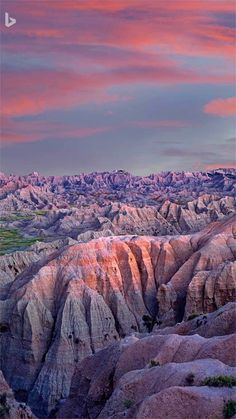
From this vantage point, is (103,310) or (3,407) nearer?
(3,407)

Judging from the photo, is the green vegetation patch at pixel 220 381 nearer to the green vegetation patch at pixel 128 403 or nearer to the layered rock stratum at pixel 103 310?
the green vegetation patch at pixel 128 403

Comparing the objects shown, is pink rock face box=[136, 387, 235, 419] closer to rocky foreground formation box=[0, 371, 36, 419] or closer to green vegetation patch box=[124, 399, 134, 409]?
green vegetation patch box=[124, 399, 134, 409]

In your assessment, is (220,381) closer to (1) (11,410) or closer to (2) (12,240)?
(1) (11,410)

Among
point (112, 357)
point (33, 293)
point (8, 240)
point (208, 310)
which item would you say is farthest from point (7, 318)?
point (8, 240)

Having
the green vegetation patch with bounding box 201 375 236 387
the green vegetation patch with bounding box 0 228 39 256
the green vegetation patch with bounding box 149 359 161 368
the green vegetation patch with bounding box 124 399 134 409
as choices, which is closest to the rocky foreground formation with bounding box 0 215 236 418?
the green vegetation patch with bounding box 149 359 161 368

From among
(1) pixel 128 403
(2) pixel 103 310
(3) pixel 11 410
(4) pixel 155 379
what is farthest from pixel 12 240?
(1) pixel 128 403

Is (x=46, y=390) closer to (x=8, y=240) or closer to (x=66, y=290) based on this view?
(x=66, y=290)
